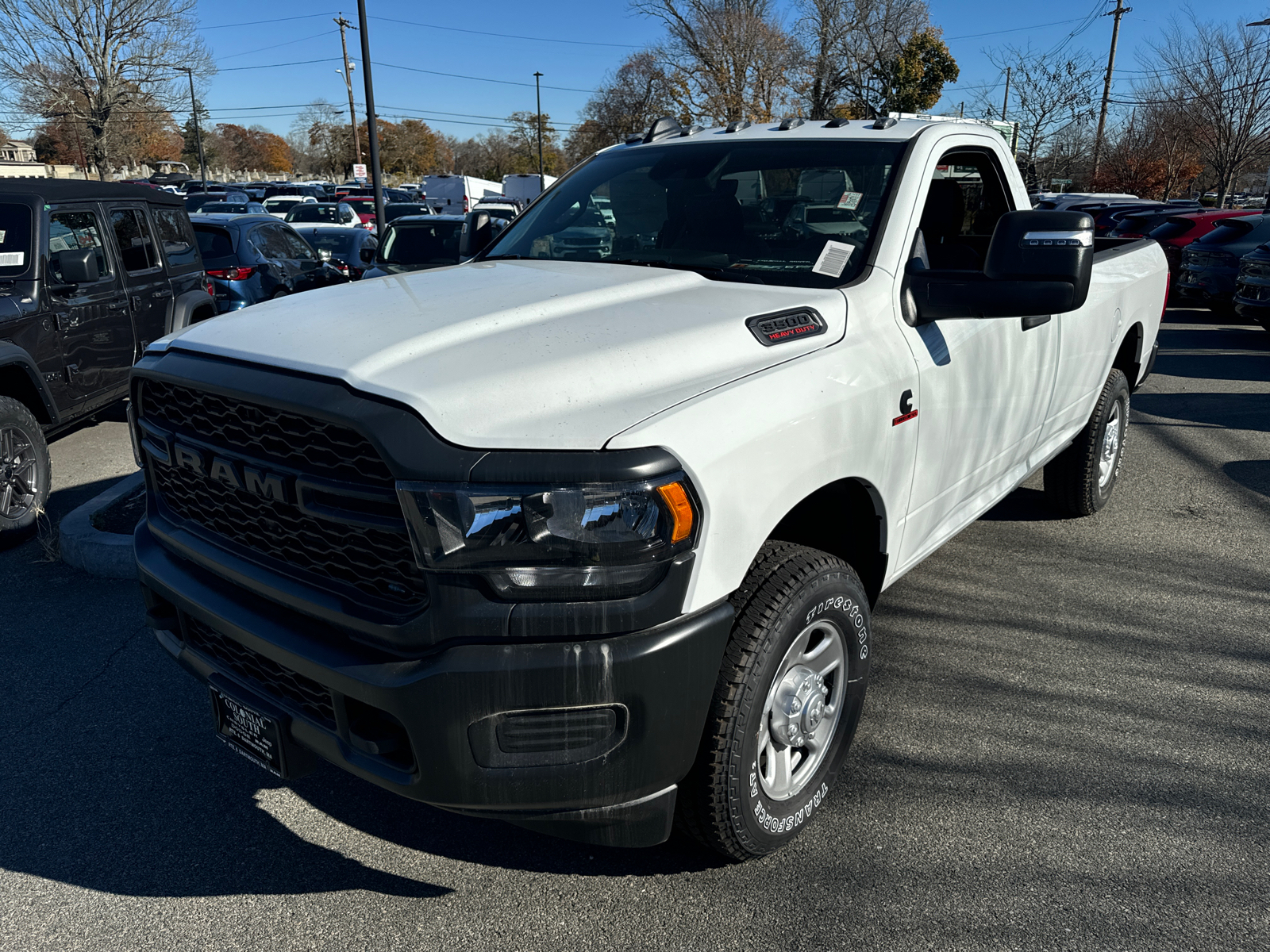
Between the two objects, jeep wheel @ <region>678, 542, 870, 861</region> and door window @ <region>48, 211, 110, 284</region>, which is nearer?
jeep wheel @ <region>678, 542, 870, 861</region>

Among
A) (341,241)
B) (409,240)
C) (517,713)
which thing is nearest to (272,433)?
(517,713)

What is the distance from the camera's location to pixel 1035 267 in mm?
2701

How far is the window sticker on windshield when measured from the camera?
117 inches

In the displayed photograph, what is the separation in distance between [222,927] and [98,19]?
5021cm

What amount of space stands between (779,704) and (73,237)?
20.2 ft

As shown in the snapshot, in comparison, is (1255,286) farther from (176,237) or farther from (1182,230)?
(176,237)

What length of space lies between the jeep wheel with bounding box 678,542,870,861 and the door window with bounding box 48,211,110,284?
546 centimetres

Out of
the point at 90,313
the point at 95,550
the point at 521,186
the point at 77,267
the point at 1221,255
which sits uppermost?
the point at 521,186

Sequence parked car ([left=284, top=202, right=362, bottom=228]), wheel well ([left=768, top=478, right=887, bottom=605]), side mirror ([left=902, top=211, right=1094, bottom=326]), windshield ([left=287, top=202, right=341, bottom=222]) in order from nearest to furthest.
Result: 1. side mirror ([left=902, top=211, right=1094, bottom=326])
2. wheel well ([left=768, top=478, right=887, bottom=605])
3. parked car ([left=284, top=202, right=362, bottom=228])
4. windshield ([left=287, top=202, right=341, bottom=222])

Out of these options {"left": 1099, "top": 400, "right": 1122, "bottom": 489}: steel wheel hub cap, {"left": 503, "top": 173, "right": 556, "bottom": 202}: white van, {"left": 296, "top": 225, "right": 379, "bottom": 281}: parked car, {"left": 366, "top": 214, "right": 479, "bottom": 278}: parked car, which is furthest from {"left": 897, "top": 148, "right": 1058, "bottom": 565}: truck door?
{"left": 503, "top": 173, "right": 556, "bottom": 202}: white van

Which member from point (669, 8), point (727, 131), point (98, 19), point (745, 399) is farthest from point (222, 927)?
point (98, 19)

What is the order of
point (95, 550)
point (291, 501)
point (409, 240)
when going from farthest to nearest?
1. point (409, 240)
2. point (95, 550)
3. point (291, 501)

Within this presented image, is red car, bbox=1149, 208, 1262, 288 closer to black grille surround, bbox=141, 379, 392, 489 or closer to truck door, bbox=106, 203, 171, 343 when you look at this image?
truck door, bbox=106, 203, 171, 343

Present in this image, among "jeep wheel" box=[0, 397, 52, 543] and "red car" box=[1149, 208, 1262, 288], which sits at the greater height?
"red car" box=[1149, 208, 1262, 288]
